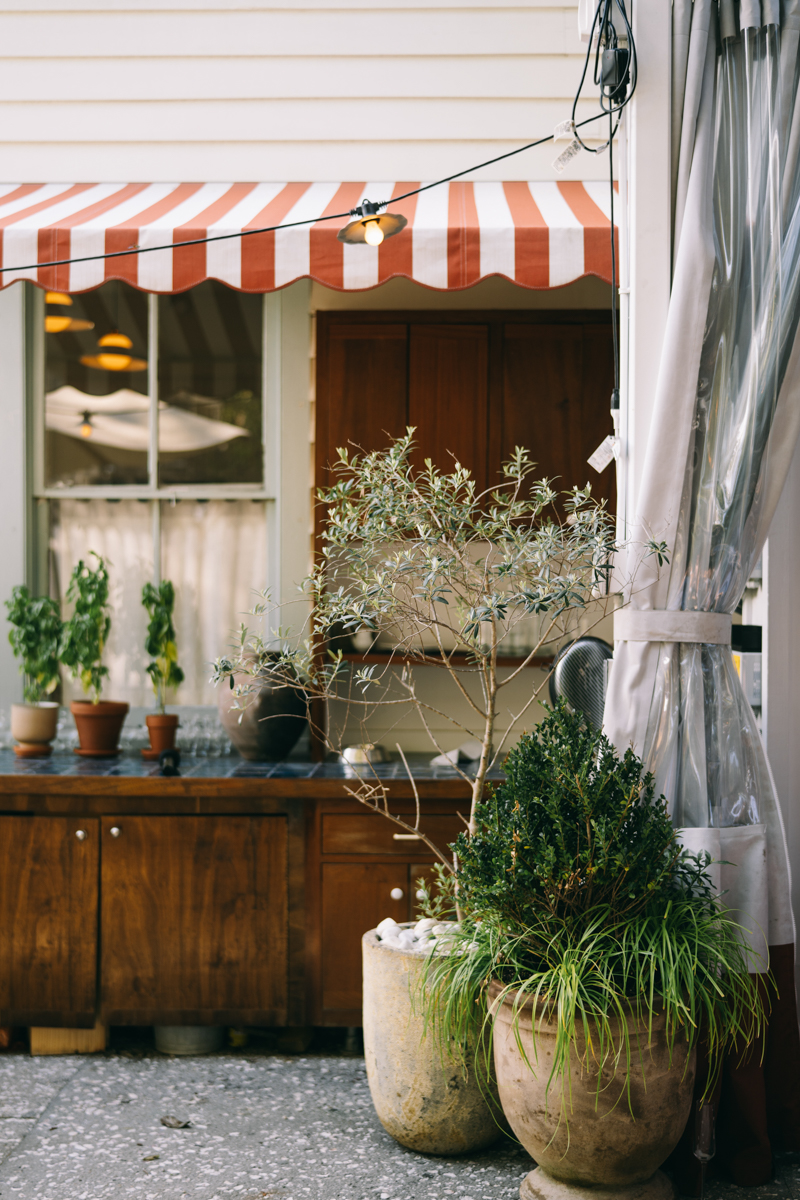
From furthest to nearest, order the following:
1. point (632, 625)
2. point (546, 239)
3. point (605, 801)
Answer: point (546, 239) < point (632, 625) < point (605, 801)

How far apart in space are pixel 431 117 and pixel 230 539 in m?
1.88

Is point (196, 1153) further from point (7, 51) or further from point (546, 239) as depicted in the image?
point (7, 51)

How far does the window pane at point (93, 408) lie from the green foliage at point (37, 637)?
0.63 m

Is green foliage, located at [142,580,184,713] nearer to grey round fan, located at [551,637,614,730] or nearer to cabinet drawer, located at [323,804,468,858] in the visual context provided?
cabinet drawer, located at [323,804,468,858]

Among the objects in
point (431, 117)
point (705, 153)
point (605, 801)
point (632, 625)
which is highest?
point (431, 117)

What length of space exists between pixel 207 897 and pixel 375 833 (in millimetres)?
582

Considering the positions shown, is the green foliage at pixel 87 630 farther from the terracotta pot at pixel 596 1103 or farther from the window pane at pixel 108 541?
the terracotta pot at pixel 596 1103

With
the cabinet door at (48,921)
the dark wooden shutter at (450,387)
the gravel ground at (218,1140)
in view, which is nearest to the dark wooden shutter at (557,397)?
the dark wooden shutter at (450,387)

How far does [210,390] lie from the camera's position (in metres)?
4.06

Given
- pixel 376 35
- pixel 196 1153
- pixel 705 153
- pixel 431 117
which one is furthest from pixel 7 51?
pixel 196 1153

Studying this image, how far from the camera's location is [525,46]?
153 inches

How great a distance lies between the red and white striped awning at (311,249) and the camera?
2.84 m

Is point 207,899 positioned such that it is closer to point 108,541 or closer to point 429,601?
point 429,601

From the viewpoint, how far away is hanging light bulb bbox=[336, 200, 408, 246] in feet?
8.94
